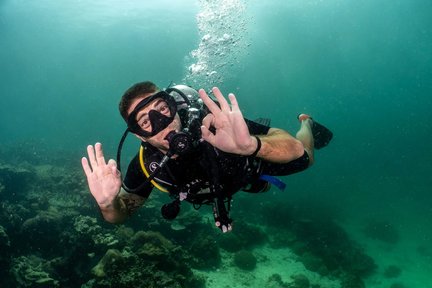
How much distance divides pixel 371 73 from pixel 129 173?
15355 cm

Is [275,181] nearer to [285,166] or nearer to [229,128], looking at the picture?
[285,166]

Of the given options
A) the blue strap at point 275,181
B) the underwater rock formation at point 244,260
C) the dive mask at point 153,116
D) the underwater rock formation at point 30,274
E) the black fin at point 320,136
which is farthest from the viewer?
the underwater rock formation at point 244,260

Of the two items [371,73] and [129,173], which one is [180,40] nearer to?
A: [129,173]

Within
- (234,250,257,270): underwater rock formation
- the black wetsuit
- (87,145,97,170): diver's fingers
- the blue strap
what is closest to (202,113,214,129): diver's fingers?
the black wetsuit

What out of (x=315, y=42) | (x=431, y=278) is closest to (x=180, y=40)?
(x=315, y=42)

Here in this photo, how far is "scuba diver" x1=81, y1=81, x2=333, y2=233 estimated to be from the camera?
3148 millimetres

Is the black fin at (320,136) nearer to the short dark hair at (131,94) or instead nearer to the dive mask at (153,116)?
the dive mask at (153,116)

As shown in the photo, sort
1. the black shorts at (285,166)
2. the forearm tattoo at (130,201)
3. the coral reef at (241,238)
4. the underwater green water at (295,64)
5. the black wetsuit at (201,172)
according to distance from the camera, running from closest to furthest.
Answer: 1. the black wetsuit at (201,172)
2. the forearm tattoo at (130,201)
3. the black shorts at (285,166)
4. the coral reef at (241,238)
5. the underwater green water at (295,64)

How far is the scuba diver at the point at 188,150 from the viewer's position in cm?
315

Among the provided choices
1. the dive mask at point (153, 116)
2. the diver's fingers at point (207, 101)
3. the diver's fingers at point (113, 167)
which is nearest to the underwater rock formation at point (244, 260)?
the diver's fingers at point (113, 167)

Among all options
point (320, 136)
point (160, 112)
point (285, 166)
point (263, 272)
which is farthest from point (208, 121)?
point (263, 272)

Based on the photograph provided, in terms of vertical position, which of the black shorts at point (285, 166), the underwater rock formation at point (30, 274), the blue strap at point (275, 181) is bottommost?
the underwater rock formation at point (30, 274)

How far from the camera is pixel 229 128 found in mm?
3100

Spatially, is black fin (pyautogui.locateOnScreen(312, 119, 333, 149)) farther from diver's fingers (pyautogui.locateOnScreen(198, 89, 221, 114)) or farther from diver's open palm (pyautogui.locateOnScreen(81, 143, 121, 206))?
diver's open palm (pyautogui.locateOnScreen(81, 143, 121, 206))
